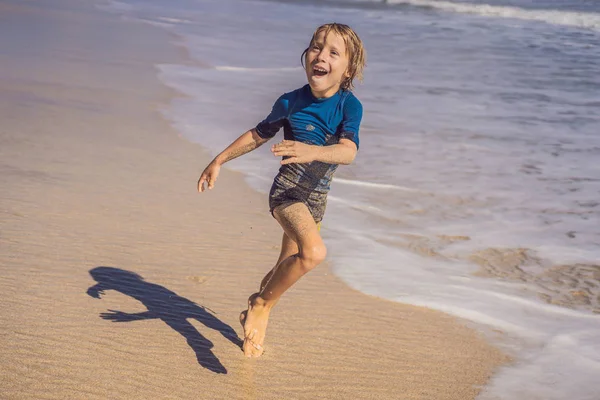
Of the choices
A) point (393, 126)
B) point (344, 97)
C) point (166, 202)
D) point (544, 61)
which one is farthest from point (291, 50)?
point (344, 97)

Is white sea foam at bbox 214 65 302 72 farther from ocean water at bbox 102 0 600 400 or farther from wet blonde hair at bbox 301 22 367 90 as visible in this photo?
wet blonde hair at bbox 301 22 367 90

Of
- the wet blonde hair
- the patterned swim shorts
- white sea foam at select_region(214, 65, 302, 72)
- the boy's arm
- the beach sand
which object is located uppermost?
the wet blonde hair

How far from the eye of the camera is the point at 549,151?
9266 mm

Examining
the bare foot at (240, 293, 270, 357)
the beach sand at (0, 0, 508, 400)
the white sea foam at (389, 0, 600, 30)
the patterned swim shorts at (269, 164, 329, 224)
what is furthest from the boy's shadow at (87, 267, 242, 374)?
the white sea foam at (389, 0, 600, 30)

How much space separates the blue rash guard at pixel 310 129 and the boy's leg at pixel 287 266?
0.08 metres

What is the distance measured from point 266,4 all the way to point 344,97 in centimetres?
2354

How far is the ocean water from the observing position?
5.07 meters

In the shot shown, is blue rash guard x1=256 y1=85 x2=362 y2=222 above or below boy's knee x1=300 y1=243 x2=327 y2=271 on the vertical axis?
above

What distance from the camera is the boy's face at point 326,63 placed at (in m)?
3.81

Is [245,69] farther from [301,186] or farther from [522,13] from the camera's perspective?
[522,13]

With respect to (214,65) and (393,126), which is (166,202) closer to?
(393,126)

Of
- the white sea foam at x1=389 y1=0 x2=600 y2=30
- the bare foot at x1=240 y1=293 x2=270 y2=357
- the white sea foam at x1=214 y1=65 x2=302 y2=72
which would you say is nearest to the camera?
the bare foot at x1=240 y1=293 x2=270 y2=357

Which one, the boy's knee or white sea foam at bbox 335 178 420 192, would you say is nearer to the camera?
the boy's knee

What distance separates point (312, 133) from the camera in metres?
3.89
